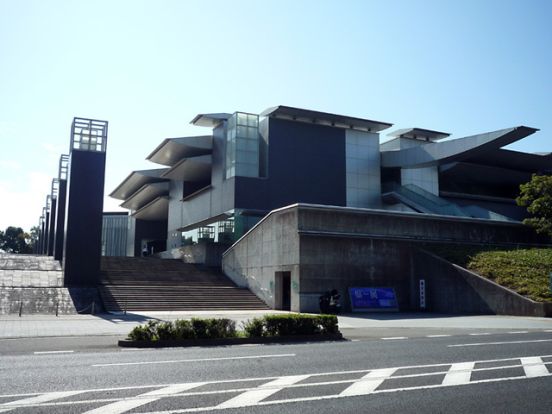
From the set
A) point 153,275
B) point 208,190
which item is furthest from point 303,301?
point 208,190

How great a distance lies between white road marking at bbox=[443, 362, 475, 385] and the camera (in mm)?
7734

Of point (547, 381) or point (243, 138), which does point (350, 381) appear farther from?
point (243, 138)

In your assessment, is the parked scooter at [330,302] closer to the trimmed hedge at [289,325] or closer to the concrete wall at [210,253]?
the trimmed hedge at [289,325]

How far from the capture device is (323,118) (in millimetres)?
46031

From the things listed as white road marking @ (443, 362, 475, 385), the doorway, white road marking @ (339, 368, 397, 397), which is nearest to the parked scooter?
the doorway

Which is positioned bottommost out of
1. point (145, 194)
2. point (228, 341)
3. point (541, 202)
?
point (228, 341)

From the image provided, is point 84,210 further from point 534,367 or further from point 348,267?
point 534,367

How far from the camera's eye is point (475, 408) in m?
6.13

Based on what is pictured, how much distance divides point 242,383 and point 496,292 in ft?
66.4

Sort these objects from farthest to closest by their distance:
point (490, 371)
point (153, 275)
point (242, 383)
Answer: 1. point (153, 275)
2. point (490, 371)
3. point (242, 383)

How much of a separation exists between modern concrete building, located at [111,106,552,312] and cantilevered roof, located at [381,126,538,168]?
0.10 m

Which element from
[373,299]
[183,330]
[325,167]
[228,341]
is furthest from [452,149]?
[183,330]

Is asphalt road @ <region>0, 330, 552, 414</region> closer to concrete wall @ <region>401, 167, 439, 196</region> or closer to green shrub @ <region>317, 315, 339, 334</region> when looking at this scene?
green shrub @ <region>317, 315, 339, 334</region>

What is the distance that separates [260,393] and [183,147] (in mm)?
43734
